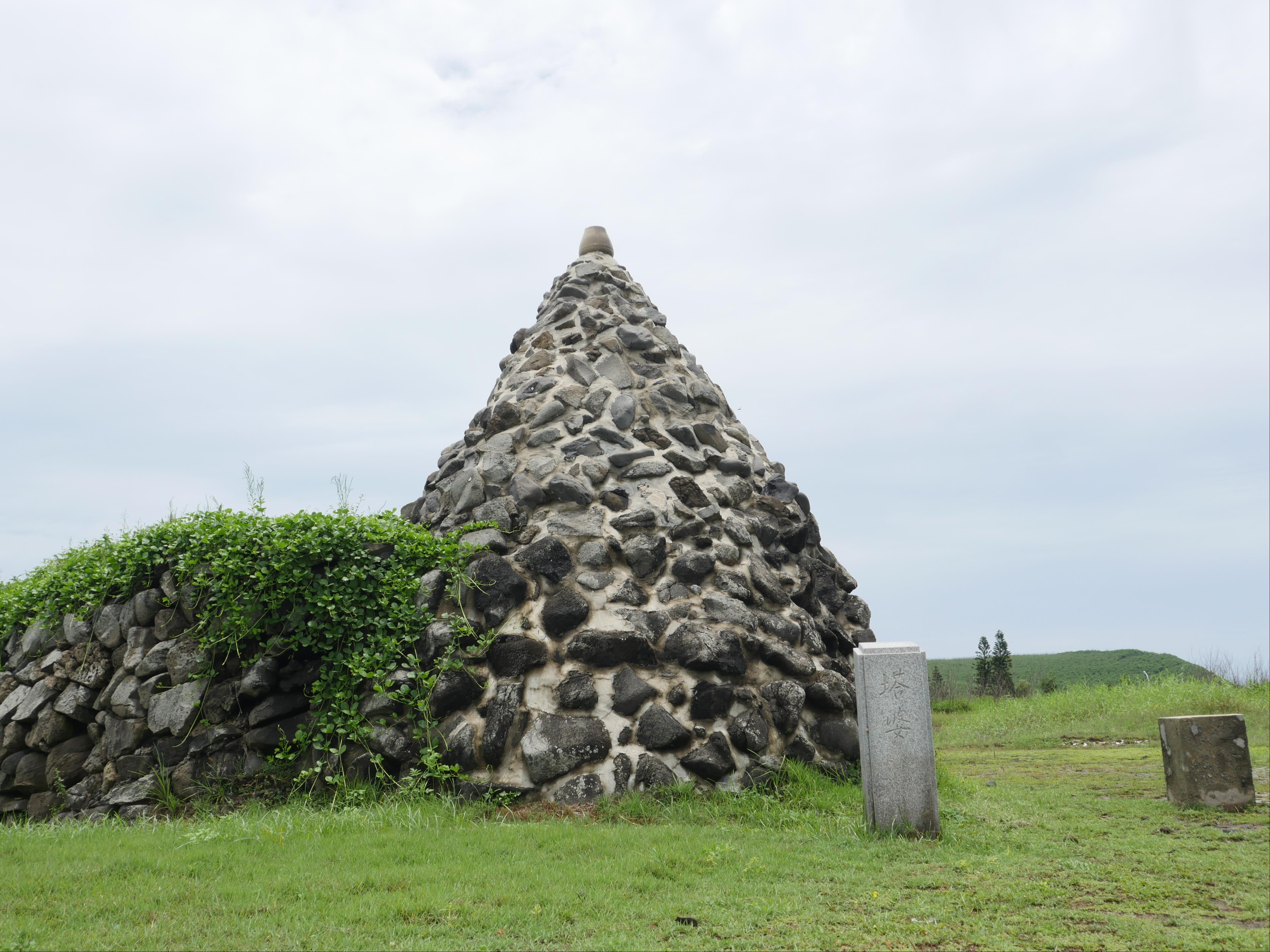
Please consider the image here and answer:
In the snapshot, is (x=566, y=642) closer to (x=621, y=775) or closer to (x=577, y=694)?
(x=577, y=694)

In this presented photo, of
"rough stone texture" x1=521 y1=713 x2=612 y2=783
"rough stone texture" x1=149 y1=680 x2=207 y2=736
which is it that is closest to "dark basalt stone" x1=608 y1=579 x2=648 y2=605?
"rough stone texture" x1=521 y1=713 x2=612 y2=783

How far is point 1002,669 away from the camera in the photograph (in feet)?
87.9

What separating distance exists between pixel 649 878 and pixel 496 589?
3.24m

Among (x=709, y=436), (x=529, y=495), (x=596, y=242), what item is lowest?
(x=529, y=495)

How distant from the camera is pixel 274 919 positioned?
13.4 ft

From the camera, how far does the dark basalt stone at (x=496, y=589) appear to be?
7.36m

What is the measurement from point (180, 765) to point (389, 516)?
2.78 m

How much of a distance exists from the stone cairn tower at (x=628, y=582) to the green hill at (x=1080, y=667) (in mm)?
19852

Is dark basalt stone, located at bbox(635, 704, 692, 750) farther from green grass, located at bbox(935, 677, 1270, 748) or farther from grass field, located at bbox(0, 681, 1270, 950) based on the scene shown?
green grass, located at bbox(935, 677, 1270, 748)

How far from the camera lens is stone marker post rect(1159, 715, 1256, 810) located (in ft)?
23.6

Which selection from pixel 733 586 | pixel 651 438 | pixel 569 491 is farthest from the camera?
pixel 651 438

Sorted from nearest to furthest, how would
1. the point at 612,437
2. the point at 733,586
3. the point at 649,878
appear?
1. the point at 649,878
2. the point at 733,586
3. the point at 612,437

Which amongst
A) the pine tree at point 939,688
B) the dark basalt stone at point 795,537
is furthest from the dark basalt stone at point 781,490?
the pine tree at point 939,688

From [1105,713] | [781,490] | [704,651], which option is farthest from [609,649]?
[1105,713]
